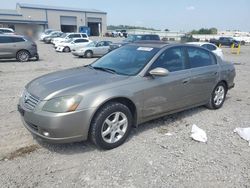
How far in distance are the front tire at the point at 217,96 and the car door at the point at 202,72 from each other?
224 millimetres

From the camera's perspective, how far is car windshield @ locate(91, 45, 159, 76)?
4.29 metres

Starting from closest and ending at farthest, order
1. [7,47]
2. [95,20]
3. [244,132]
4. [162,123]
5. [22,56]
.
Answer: [244,132], [162,123], [7,47], [22,56], [95,20]

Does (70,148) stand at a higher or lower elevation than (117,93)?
lower

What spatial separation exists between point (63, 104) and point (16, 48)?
→ 1338 cm

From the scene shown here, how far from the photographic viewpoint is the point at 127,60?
180 inches

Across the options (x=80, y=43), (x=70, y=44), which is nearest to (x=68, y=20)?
(x=70, y=44)

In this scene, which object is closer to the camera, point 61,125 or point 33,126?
point 61,125

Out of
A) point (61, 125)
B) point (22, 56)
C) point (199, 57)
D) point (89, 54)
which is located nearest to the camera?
point (61, 125)

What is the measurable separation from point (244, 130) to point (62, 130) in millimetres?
3215

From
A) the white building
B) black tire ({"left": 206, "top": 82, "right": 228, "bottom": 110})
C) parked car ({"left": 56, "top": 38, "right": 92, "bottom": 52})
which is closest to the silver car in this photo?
black tire ({"left": 206, "top": 82, "right": 228, "bottom": 110})

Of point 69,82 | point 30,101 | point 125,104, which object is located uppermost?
point 69,82

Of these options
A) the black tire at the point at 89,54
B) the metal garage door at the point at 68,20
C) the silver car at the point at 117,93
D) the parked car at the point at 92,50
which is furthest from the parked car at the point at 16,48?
the metal garage door at the point at 68,20

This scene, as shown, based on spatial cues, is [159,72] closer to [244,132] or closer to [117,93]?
[117,93]

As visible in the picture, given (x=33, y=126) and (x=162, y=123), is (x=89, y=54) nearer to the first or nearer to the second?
(x=162, y=123)
